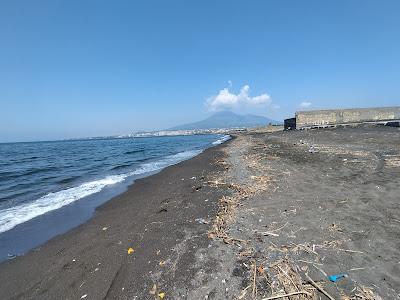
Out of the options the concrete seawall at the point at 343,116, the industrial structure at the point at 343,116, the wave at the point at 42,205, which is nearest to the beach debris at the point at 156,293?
the wave at the point at 42,205

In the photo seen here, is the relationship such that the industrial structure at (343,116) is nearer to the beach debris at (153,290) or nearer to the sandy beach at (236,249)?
the sandy beach at (236,249)

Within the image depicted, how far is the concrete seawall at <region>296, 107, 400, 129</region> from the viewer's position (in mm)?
51781

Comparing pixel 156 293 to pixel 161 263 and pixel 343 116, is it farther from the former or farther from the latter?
pixel 343 116

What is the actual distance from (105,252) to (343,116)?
5862 cm

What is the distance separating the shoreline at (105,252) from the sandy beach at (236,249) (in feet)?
0.08

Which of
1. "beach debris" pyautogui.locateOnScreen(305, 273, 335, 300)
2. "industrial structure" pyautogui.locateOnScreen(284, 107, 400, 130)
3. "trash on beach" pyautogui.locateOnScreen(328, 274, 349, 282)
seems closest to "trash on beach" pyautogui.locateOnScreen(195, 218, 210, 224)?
"beach debris" pyautogui.locateOnScreen(305, 273, 335, 300)

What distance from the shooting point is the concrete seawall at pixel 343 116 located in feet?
170

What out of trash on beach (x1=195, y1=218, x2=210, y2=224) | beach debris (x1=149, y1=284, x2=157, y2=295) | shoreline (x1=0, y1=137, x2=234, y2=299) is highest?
trash on beach (x1=195, y1=218, x2=210, y2=224)

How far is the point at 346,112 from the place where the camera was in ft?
173

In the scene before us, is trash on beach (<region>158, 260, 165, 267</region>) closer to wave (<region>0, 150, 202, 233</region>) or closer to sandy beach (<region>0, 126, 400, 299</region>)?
sandy beach (<region>0, 126, 400, 299</region>)

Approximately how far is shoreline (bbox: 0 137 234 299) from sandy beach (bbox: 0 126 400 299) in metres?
0.03

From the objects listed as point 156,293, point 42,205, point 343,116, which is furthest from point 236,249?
point 343,116

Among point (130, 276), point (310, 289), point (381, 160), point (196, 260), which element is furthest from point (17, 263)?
point (381, 160)

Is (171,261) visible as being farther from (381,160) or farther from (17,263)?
(381,160)
